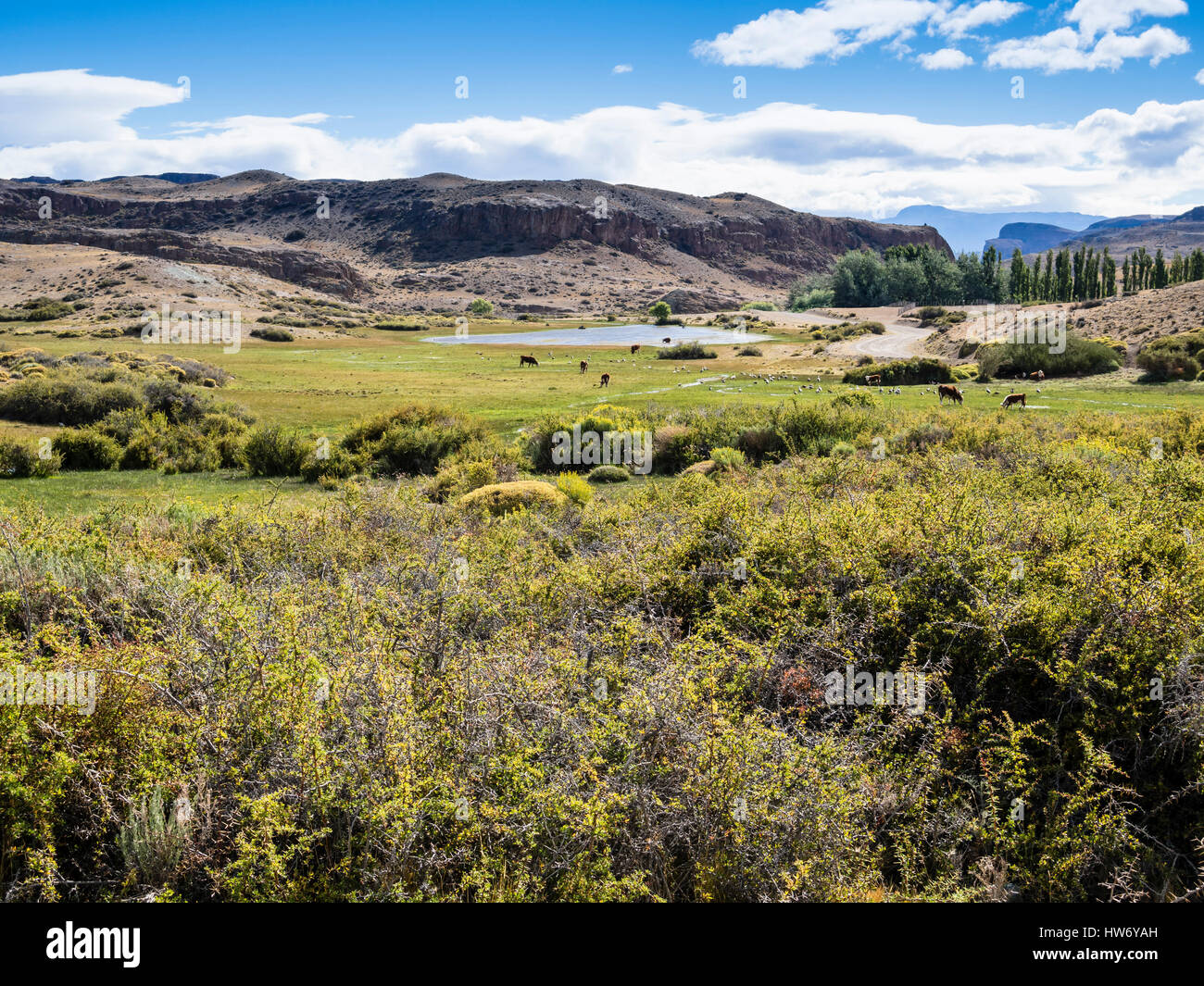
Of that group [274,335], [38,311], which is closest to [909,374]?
[274,335]

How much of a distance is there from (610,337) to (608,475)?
224ft

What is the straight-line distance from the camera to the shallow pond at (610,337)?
78006mm

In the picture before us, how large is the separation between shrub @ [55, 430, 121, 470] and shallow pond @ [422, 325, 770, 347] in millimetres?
55488

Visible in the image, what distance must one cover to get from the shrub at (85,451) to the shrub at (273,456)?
12.7 feet

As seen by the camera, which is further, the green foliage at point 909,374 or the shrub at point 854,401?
the green foliage at point 909,374

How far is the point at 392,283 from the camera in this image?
155250 mm

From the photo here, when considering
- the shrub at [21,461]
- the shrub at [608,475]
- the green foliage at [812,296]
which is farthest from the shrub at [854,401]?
the green foliage at [812,296]

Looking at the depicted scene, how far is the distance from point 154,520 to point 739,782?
11007 mm

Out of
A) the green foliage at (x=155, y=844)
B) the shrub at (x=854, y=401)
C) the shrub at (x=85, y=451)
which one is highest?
the shrub at (x=854, y=401)

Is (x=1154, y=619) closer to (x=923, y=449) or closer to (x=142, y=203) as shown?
(x=923, y=449)

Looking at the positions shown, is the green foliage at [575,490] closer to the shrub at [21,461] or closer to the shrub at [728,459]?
the shrub at [728,459]

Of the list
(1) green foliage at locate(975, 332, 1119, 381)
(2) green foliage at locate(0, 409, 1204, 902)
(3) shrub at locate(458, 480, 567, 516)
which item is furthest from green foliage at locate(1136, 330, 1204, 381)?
(3) shrub at locate(458, 480, 567, 516)

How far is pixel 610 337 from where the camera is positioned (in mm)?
87188

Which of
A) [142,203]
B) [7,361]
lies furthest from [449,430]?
[142,203]
